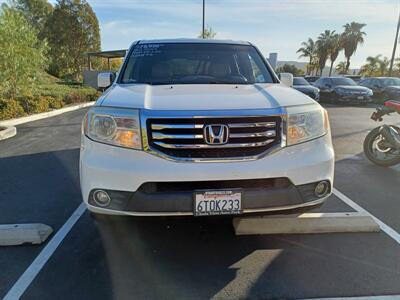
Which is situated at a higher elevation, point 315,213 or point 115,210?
point 115,210

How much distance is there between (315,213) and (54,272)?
8.60 ft

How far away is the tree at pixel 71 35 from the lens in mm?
33531

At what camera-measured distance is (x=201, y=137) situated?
2.62 metres

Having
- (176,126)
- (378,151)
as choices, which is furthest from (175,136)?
(378,151)

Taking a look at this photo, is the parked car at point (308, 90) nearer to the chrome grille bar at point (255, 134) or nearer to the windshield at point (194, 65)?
Answer: the windshield at point (194, 65)

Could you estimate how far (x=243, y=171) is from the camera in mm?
2592

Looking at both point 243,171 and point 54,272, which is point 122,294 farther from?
point 243,171

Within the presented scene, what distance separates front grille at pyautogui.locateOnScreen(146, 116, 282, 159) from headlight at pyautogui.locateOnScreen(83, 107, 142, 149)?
0.11 m

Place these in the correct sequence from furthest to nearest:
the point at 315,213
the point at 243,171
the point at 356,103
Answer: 1. the point at 356,103
2. the point at 315,213
3. the point at 243,171

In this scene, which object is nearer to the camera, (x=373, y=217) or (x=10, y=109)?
(x=373, y=217)

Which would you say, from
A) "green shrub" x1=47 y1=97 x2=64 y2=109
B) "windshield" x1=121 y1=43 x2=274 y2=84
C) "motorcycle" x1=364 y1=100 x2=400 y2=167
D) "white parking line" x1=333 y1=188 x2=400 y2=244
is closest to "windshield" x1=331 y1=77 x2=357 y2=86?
"green shrub" x1=47 y1=97 x2=64 y2=109

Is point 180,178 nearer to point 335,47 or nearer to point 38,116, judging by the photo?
point 38,116

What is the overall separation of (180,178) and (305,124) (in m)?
1.10

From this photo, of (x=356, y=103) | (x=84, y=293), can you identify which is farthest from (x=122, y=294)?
(x=356, y=103)
